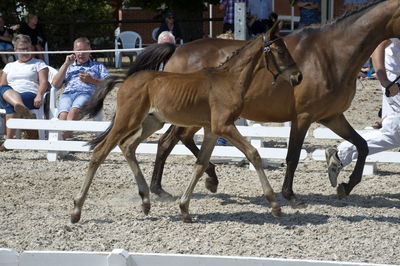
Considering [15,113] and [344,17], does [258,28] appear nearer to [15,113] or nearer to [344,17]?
[15,113]

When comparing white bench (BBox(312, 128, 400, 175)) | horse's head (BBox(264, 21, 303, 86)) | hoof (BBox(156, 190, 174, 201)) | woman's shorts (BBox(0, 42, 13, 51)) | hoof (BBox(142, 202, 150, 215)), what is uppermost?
horse's head (BBox(264, 21, 303, 86))

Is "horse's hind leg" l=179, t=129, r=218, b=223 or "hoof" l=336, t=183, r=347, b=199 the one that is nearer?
"horse's hind leg" l=179, t=129, r=218, b=223

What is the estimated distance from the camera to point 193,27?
794 inches

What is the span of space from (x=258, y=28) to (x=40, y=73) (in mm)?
3665

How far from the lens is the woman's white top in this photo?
10.3 m

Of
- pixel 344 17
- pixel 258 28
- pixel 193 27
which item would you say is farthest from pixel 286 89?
pixel 193 27

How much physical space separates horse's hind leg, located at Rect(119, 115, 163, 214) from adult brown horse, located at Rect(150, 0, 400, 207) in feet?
2.61

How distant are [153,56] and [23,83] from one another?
298 centimetres

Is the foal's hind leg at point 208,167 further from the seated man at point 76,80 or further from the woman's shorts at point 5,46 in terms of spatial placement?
the woman's shorts at point 5,46

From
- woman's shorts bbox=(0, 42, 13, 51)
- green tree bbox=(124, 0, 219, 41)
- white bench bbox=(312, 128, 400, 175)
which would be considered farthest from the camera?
green tree bbox=(124, 0, 219, 41)

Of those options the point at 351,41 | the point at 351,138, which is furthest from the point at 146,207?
the point at 351,41

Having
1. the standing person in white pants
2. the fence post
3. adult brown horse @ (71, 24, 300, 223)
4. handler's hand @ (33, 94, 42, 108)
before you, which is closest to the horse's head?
adult brown horse @ (71, 24, 300, 223)

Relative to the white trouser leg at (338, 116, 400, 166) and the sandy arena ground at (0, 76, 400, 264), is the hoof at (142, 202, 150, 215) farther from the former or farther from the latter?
the white trouser leg at (338, 116, 400, 166)

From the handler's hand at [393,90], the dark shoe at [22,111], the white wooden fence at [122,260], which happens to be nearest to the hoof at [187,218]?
the white wooden fence at [122,260]
